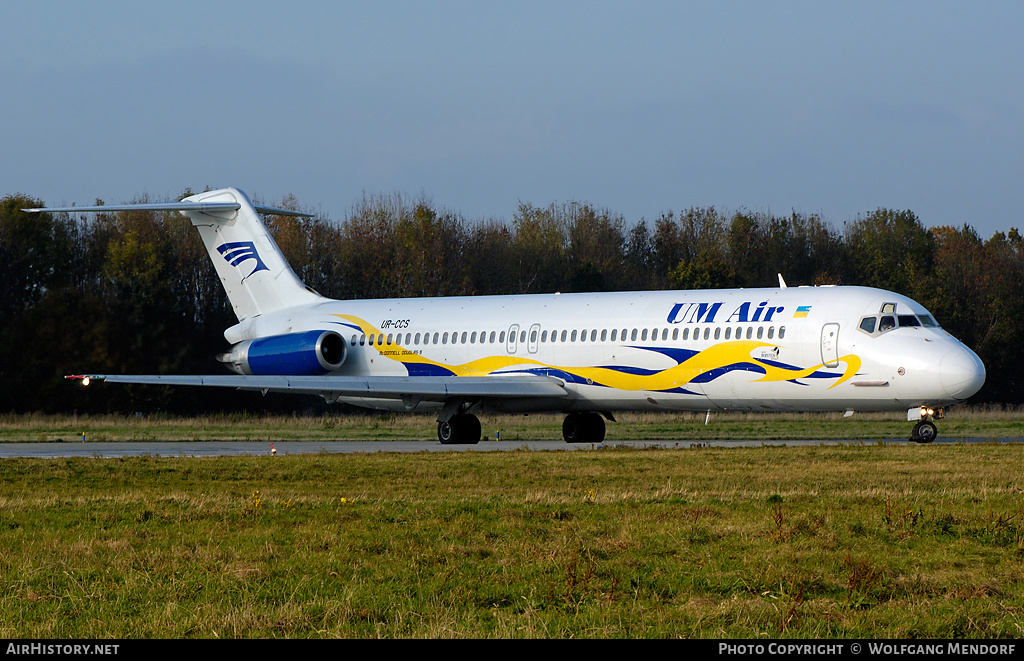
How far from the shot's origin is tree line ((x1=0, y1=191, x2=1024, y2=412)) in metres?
50.8

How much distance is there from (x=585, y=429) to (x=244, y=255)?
12.6 metres

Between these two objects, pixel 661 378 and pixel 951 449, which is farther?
pixel 661 378

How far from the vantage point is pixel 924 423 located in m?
25.8

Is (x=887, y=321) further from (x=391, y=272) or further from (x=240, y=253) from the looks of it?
(x=391, y=272)

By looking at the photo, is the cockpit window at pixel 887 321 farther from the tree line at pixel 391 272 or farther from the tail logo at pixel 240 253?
the tree line at pixel 391 272

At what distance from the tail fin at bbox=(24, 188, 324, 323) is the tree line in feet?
47.3

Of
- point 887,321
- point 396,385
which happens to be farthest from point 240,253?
point 887,321

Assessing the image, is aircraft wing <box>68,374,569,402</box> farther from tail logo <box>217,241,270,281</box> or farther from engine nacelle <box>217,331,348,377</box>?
tail logo <box>217,241,270,281</box>

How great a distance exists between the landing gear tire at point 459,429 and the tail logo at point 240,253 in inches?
386

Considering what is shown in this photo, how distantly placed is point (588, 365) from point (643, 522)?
1667 cm

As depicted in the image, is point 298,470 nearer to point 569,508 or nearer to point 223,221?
point 569,508

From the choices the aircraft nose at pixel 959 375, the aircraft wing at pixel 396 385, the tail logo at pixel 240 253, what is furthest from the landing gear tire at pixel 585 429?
the tail logo at pixel 240 253

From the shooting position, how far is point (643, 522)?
12.2 metres
